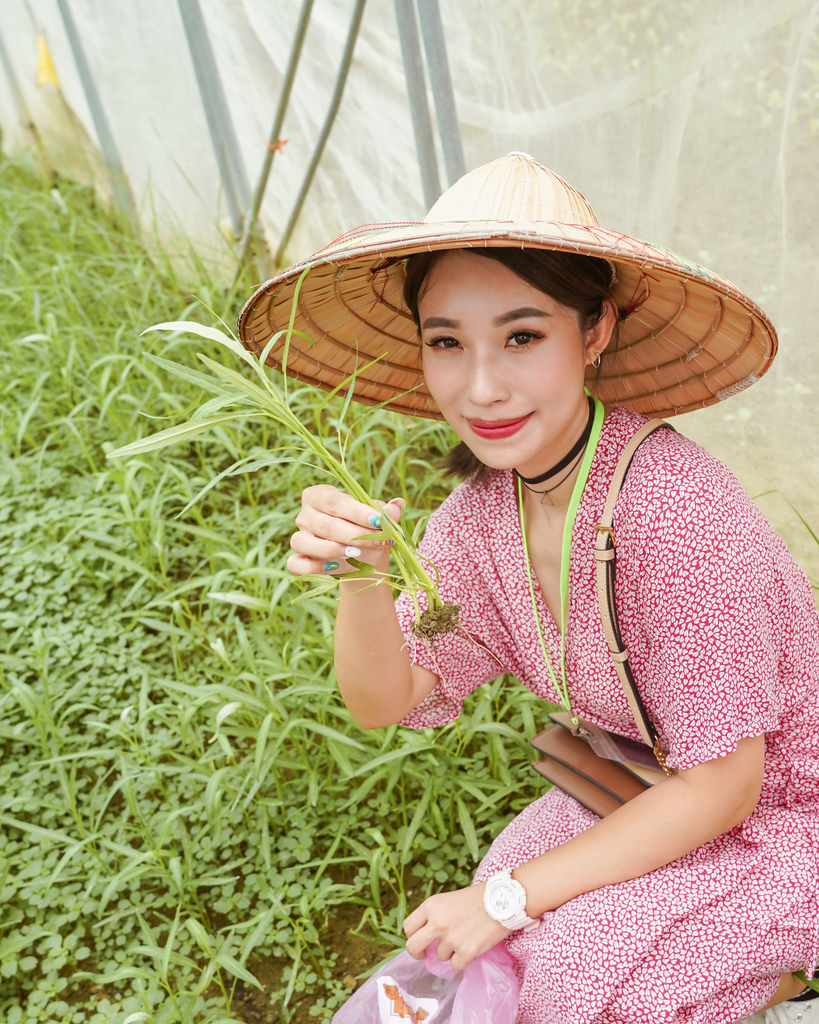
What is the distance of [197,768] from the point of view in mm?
2135

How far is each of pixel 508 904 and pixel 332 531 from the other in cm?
72

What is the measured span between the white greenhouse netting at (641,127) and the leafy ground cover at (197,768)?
95 centimetres

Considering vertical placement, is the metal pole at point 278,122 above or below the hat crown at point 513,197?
above

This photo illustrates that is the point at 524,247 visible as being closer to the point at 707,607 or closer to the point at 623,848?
the point at 707,607

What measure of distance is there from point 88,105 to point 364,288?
5.03 m

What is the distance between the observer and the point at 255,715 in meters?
2.25

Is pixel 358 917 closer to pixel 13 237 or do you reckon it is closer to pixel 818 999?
pixel 818 999

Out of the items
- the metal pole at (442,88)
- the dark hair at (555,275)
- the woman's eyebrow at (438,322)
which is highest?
the metal pole at (442,88)

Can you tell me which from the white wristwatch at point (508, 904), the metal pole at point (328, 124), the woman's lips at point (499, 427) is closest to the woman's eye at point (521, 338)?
the woman's lips at point (499, 427)

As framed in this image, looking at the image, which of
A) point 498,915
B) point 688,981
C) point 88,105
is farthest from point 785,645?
point 88,105

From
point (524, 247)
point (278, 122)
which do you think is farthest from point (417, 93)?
point (524, 247)

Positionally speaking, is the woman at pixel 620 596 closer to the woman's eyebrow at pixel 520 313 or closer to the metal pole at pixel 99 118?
the woman's eyebrow at pixel 520 313

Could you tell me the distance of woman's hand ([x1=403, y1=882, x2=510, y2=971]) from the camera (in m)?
1.39

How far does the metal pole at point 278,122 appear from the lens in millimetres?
3186
